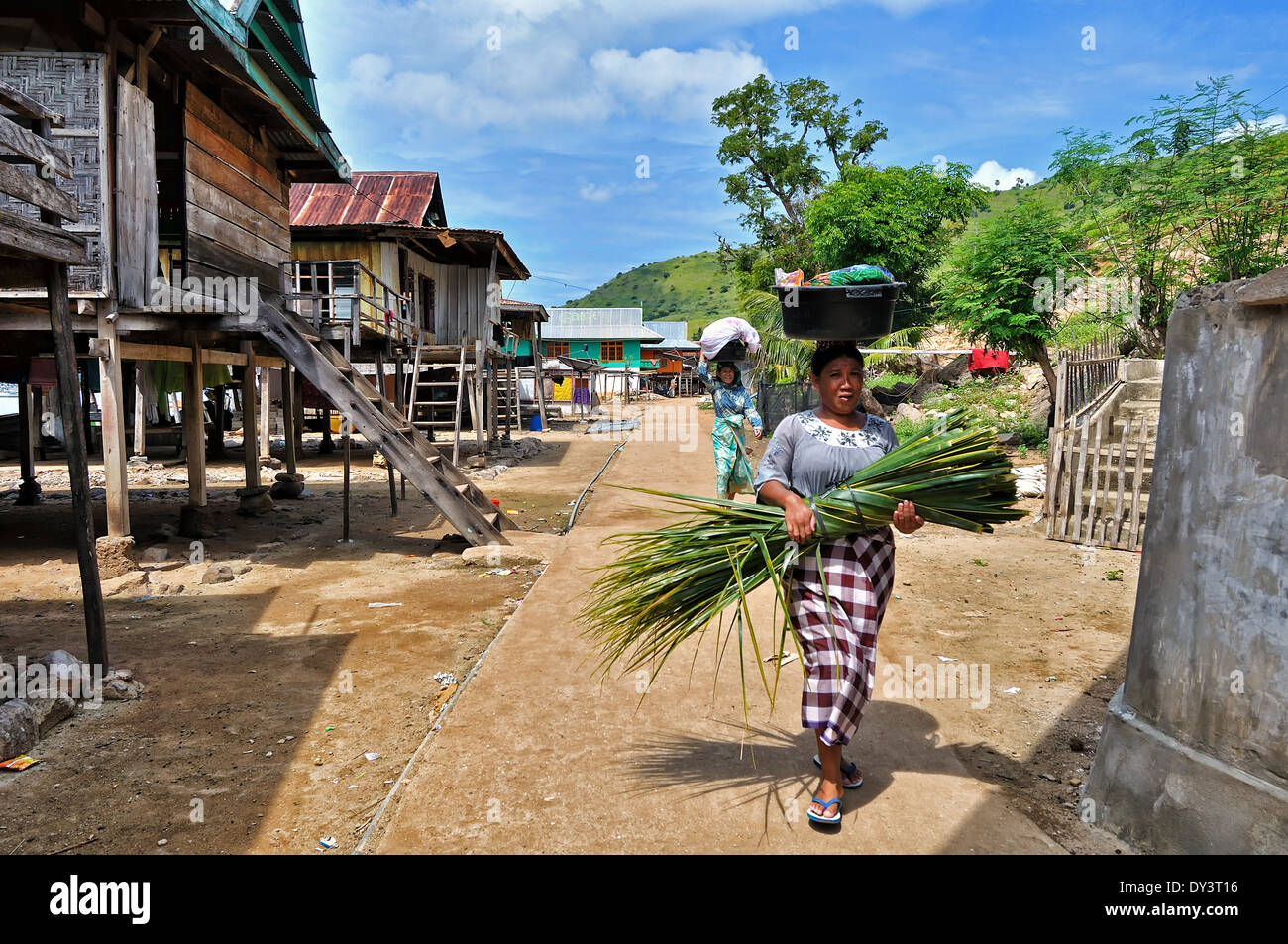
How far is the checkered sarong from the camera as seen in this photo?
8.32 feet

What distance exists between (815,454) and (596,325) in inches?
1873

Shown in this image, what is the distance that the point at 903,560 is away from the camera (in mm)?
6766

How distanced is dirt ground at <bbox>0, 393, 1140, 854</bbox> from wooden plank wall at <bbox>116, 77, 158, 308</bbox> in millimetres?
2642

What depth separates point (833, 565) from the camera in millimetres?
2633

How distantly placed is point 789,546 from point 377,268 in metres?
15.5

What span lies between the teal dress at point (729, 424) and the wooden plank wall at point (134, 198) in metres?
5.21

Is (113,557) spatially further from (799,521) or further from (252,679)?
(799,521)

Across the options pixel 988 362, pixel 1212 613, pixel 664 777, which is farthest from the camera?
pixel 988 362

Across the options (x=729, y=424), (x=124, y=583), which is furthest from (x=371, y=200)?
(x=729, y=424)

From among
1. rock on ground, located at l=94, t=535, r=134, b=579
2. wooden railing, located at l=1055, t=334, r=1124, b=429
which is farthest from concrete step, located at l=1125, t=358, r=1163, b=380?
rock on ground, located at l=94, t=535, r=134, b=579

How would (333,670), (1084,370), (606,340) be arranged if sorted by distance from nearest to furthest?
(333,670), (1084,370), (606,340)
